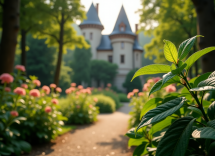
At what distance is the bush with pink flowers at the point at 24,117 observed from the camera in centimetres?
280

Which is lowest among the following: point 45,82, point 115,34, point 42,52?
point 45,82

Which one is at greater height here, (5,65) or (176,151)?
(5,65)

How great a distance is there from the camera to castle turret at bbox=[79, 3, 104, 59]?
29.1m

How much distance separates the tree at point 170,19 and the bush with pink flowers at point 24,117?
12493mm

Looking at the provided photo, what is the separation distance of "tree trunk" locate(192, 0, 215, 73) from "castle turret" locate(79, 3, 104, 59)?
26802 millimetres

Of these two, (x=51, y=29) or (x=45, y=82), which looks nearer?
(x=51, y=29)

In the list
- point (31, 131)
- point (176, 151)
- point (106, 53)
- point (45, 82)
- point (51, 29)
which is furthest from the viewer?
point (106, 53)

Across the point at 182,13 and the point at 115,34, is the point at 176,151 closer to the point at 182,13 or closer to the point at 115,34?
the point at 182,13

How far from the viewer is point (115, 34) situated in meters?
28.0

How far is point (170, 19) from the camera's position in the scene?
1417 cm

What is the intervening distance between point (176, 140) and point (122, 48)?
2833cm

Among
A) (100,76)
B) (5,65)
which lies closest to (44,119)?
(5,65)

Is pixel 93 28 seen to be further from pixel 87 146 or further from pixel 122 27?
pixel 87 146

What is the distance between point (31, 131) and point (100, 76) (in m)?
22.7
